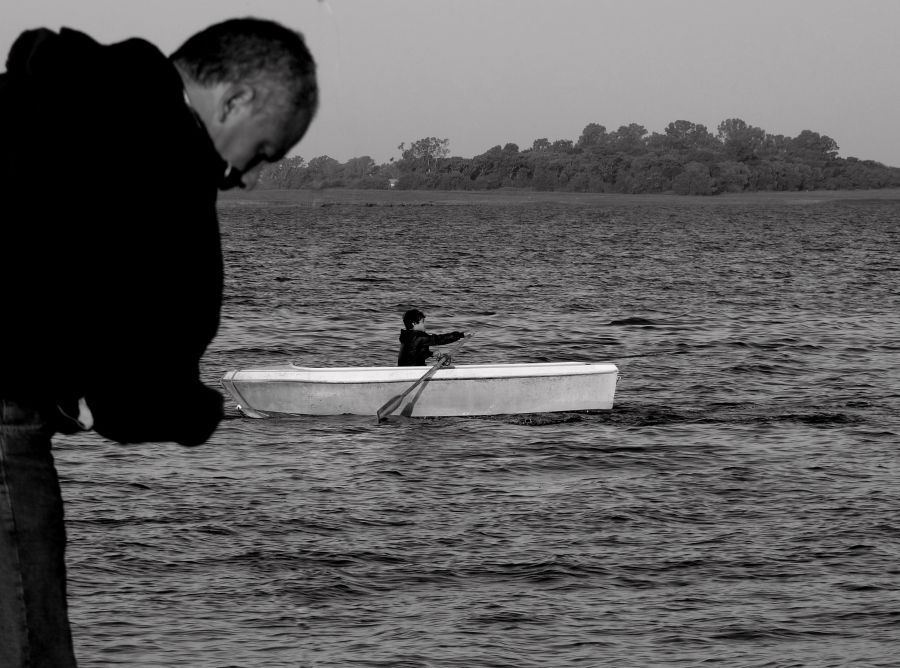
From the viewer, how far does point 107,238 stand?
2070 millimetres

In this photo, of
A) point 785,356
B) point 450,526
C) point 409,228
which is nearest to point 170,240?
point 450,526

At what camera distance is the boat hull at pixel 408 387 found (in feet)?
59.8

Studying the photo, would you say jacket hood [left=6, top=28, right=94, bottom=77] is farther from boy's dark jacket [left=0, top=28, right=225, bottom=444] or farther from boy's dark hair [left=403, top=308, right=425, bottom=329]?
boy's dark hair [left=403, top=308, right=425, bottom=329]

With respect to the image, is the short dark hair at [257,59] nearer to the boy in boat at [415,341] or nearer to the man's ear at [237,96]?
the man's ear at [237,96]

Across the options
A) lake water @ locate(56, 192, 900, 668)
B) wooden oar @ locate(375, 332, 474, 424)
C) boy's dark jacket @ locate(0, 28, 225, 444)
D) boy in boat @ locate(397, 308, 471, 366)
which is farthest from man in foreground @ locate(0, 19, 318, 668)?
wooden oar @ locate(375, 332, 474, 424)

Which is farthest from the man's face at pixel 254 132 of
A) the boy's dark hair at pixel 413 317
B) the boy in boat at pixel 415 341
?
the boy's dark hair at pixel 413 317

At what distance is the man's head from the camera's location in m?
2.18

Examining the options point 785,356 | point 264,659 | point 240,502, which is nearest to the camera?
point 264,659

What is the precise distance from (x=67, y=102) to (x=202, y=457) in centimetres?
1372

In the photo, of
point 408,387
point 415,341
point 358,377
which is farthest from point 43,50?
point 358,377

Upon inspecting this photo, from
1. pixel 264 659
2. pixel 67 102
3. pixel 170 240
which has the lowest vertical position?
pixel 264 659

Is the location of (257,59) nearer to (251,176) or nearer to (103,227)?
(251,176)

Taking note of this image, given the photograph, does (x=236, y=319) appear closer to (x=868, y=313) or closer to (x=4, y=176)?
(x=868, y=313)

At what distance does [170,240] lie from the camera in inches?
83.7
